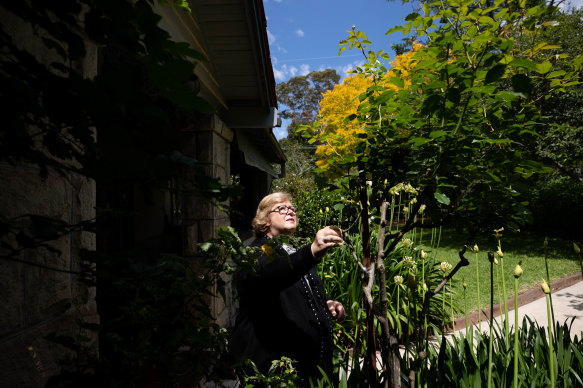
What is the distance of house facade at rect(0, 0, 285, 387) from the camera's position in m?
0.86

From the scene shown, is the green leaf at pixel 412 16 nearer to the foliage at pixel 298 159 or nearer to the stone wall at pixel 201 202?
the stone wall at pixel 201 202

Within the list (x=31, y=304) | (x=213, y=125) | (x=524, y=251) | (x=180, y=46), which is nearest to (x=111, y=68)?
(x=180, y=46)

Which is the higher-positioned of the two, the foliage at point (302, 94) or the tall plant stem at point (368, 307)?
the foliage at point (302, 94)

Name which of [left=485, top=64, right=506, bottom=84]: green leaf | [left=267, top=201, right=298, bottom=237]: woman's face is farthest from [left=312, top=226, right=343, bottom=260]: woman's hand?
[left=485, top=64, right=506, bottom=84]: green leaf

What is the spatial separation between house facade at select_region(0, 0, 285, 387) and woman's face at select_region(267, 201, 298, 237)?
17.9 inches

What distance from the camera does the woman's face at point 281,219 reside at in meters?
2.13

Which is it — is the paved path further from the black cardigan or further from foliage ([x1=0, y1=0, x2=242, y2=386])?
foliage ([x1=0, y1=0, x2=242, y2=386])

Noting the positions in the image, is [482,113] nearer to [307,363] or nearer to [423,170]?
[423,170]

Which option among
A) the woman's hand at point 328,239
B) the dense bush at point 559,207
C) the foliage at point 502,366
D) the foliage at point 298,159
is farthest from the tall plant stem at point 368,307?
the foliage at point 298,159

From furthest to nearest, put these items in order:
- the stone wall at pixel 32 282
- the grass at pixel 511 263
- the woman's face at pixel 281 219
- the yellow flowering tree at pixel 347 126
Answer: the grass at pixel 511 263
the woman's face at pixel 281 219
the yellow flowering tree at pixel 347 126
the stone wall at pixel 32 282

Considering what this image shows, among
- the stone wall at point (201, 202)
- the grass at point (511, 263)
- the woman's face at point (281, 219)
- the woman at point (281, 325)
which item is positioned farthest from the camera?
the grass at point (511, 263)

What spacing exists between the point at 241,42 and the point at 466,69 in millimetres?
2317

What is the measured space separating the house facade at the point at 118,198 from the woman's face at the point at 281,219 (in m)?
0.46

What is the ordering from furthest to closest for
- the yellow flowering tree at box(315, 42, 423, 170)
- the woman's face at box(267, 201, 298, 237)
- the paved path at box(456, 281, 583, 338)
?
the paved path at box(456, 281, 583, 338) < the woman's face at box(267, 201, 298, 237) < the yellow flowering tree at box(315, 42, 423, 170)
